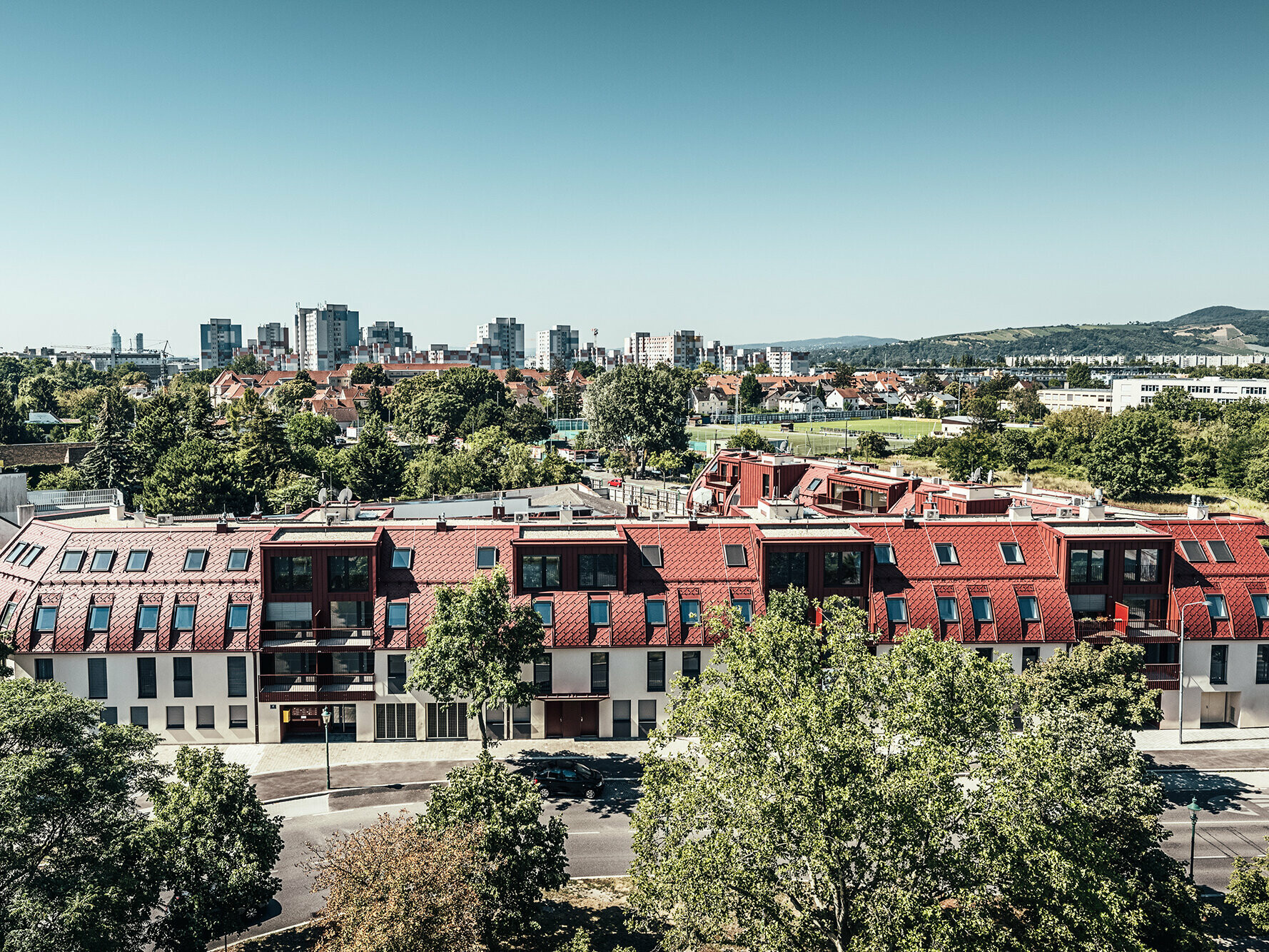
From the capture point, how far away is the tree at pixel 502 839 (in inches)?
1150

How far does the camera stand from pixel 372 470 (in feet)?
376

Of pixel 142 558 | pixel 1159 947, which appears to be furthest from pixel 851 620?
pixel 142 558

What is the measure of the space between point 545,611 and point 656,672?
6.64 metres

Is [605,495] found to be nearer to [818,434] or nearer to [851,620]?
[851,620]

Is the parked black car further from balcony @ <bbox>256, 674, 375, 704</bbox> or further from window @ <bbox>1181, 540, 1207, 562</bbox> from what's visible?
window @ <bbox>1181, 540, 1207, 562</bbox>

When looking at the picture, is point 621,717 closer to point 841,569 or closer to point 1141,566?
point 841,569

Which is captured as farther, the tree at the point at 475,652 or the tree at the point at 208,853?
the tree at the point at 475,652

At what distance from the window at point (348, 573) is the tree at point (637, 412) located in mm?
97524

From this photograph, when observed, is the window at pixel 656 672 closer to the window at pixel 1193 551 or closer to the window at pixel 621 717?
the window at pixel 621 717

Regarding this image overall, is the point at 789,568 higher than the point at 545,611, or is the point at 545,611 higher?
the point at 789,568

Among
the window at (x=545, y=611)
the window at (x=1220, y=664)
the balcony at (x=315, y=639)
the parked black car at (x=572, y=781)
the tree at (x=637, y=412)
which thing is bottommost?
the parked black car at (x=572, y=781)

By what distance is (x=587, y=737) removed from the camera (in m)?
49.5

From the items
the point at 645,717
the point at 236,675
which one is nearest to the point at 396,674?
the point at 236,675

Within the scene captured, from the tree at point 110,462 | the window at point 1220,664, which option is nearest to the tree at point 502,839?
the window at point 1220,664
